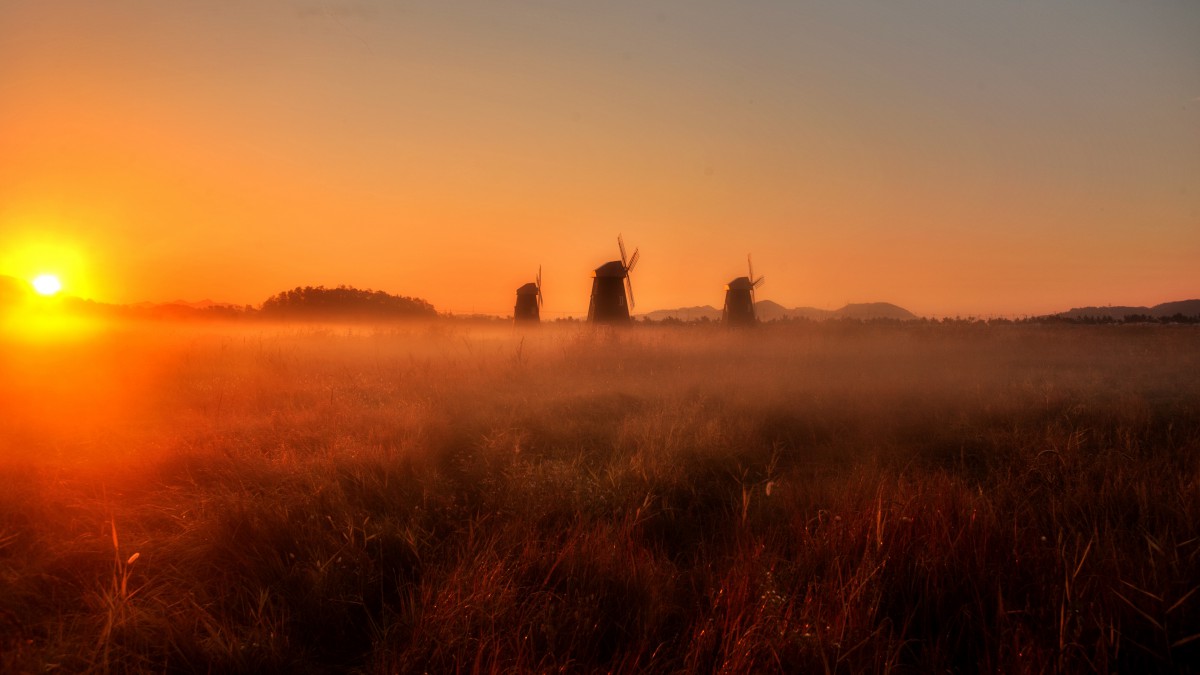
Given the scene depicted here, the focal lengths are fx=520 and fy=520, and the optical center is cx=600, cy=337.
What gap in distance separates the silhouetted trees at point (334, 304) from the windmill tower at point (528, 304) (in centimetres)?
1400

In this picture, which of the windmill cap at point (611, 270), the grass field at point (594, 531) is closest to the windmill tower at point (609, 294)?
the windmill cap at point (611, 270)

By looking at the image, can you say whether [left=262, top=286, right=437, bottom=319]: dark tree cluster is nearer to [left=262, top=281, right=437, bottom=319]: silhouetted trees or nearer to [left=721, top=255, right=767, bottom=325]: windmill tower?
[left=262, top=281, right=437, bottom=319]: silhouetted trees

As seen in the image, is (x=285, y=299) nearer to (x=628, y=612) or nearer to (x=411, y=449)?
(x=411, y=449)

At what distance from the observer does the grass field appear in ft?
7.96

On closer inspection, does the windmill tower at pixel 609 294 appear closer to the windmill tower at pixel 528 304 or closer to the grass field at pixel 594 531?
the windmill tower at pixel 528 304

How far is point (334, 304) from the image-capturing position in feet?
174

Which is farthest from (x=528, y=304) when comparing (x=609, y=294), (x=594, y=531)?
(x=594, y=531)

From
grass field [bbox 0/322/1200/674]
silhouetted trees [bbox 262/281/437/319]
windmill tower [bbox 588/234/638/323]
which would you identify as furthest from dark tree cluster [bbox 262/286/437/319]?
Answer: grass field [bbox 0/322/1200/674]

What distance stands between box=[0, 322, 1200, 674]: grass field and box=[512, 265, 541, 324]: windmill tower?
28804 mm

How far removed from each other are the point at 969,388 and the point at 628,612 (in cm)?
1020

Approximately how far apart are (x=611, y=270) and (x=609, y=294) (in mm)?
1471

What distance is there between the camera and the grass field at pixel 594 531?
2426 mm

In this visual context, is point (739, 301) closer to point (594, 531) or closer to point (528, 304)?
point (528, 304)

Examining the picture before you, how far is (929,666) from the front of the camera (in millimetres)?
2398
